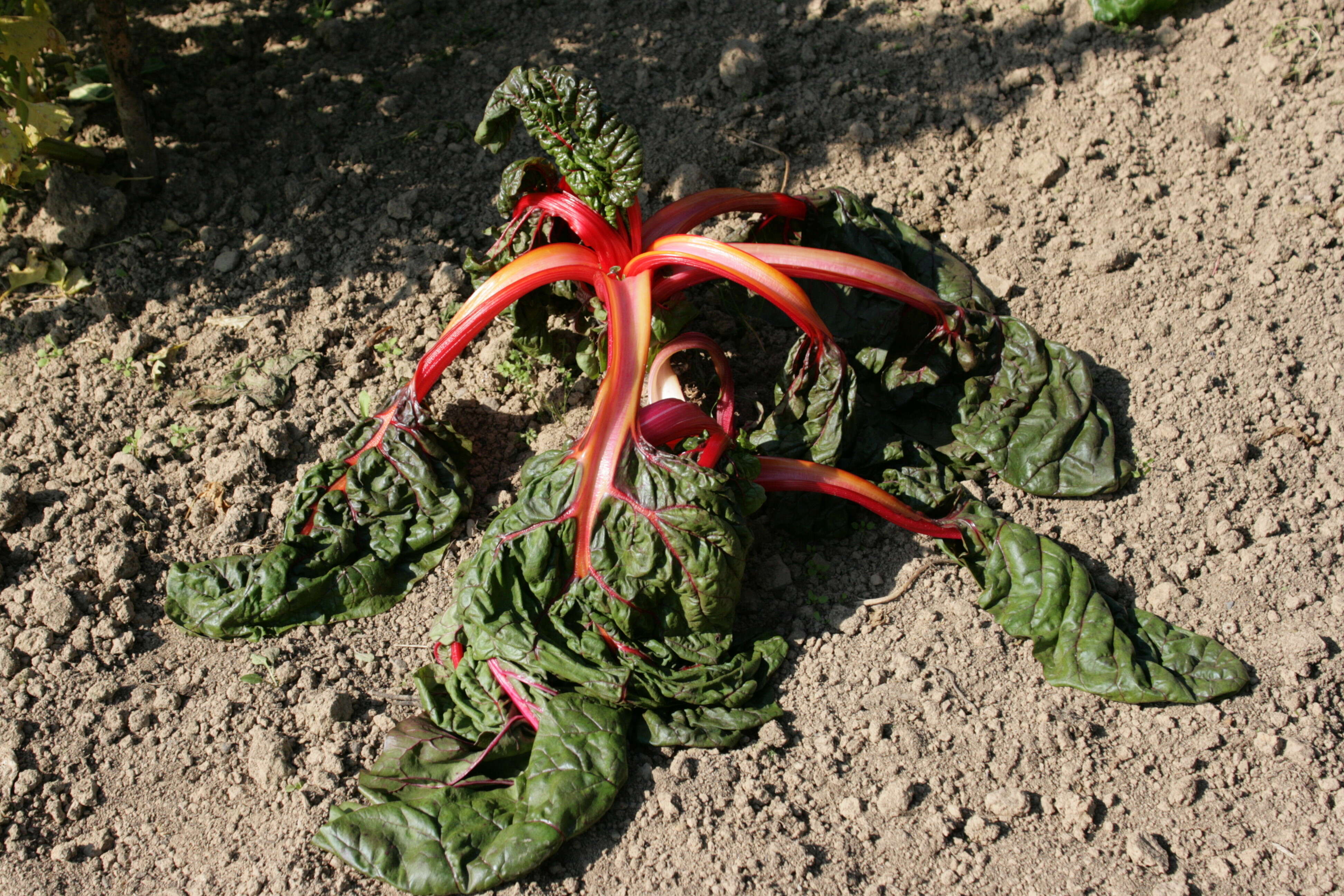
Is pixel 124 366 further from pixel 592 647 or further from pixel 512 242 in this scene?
pixel 592 647

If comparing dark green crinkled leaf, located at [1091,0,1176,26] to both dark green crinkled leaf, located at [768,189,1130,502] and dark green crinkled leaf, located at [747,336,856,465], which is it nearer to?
dark green crinkled leaf, located at [768,189,1130,502]

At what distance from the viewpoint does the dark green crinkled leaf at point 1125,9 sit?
4.94 metres

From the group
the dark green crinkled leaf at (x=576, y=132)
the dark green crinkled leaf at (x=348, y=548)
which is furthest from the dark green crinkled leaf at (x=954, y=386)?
the dark green crinkled leaf at (x=348, y=548)

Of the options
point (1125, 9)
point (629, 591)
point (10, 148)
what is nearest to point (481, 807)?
point (629, 591)

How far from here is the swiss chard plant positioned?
331 cm

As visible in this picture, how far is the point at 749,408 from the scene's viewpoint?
4.40 meters

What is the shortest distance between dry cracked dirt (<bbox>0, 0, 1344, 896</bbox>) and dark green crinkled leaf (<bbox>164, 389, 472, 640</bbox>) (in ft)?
0.41

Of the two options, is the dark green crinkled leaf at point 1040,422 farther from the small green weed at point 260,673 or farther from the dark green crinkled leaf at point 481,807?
the small green weed at point 260,673

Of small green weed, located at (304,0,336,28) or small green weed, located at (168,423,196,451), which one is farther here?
small green weed, located at (304,0,336,28)

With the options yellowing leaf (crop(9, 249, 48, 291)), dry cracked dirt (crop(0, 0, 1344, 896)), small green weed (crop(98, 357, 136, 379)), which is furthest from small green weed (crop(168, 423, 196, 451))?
yellowing leaf (crop(9, 249, 48, 291))

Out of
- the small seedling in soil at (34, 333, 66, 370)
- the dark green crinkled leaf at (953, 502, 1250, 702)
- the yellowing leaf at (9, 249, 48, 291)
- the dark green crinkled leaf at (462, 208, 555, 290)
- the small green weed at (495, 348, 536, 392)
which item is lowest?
the dark green crinkled leaf at (953, 502, 1250, 702)

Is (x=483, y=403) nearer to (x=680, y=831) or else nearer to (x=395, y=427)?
(x=395, y=427)

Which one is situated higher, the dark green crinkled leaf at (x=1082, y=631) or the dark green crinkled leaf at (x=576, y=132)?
the dark green crinkled leaf at (x=576, y=132)

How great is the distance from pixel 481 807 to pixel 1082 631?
84.5 inches
